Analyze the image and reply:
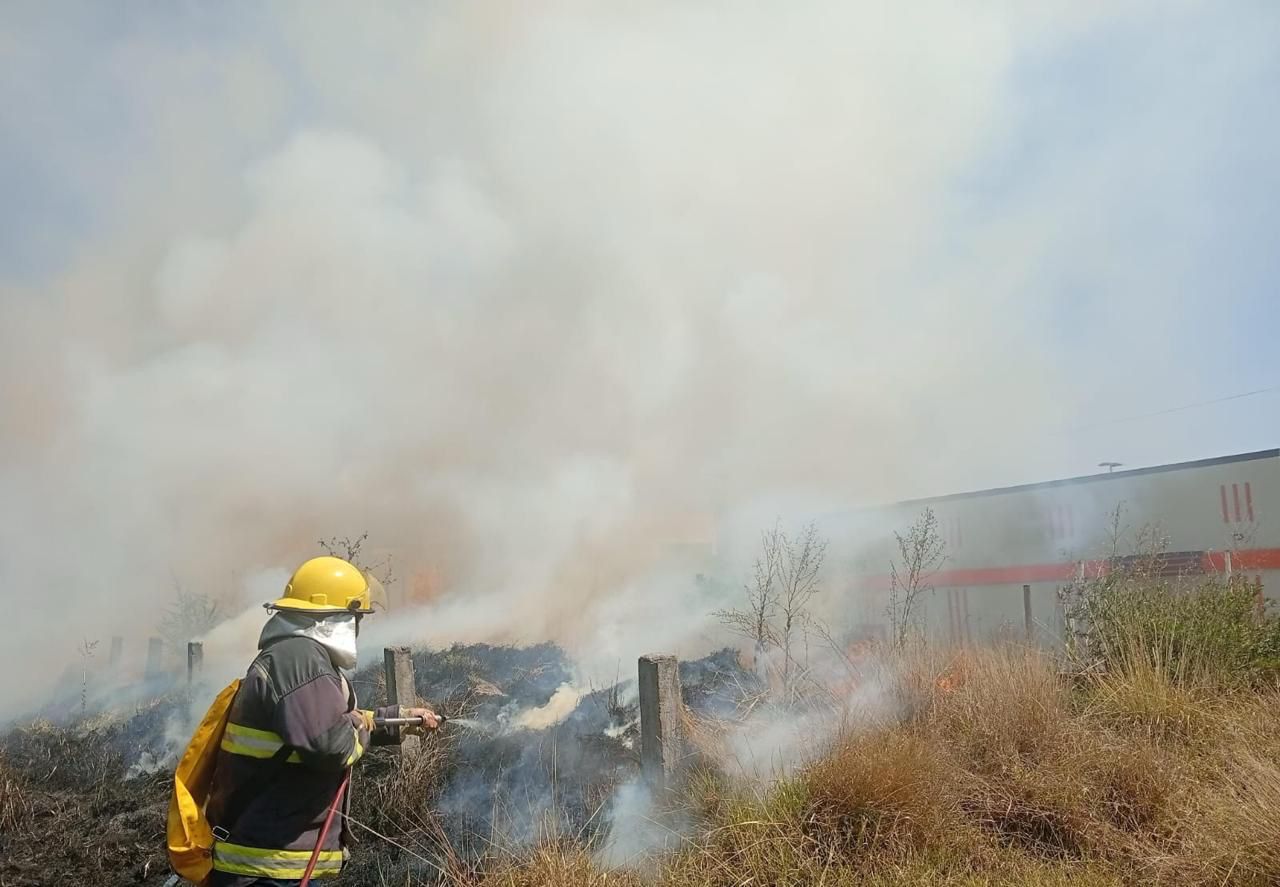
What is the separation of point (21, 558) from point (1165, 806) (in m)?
20.7

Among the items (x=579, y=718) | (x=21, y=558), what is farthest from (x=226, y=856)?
(x=21, y=558)

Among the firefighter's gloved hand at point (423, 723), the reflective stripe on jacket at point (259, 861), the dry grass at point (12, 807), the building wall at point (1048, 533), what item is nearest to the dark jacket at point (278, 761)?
the reflective stripe on jacket at point (259, 861)

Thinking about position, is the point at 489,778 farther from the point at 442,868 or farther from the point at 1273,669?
the point at 1273,669

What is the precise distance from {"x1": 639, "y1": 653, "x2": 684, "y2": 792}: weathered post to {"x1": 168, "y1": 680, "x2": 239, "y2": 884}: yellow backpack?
250 centimetres

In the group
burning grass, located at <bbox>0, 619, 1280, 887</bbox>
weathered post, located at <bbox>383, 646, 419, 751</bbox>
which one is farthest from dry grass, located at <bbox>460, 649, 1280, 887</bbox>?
weathered post, located at <bbox>383, 646, 419, 751</bbox>

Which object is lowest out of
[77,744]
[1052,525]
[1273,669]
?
[77,744]

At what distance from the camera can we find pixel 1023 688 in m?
5.65

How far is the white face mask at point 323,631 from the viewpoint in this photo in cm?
326

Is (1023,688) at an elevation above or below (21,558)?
below

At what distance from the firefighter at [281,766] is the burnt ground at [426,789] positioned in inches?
50.8

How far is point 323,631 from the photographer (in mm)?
3307

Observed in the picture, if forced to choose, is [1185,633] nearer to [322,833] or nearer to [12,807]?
[322,833]

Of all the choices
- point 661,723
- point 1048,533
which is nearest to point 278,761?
point 661,723

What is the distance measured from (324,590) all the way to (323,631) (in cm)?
15
